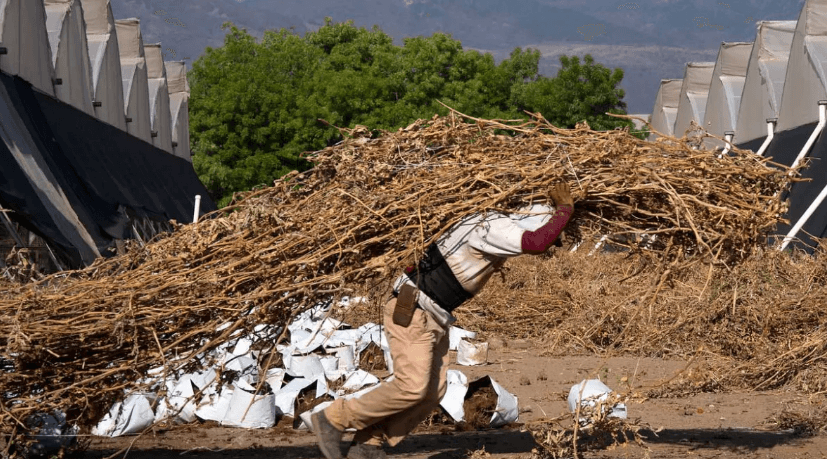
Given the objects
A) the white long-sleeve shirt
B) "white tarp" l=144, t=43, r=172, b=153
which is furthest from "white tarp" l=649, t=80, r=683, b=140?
the white long-sleeve shirt

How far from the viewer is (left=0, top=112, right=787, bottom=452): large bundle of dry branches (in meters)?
5.25

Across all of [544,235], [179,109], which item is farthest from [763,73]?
[544,235]

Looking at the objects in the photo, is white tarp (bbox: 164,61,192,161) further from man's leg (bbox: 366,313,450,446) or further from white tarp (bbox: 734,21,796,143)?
man's leg (bbox: 366,313,450,446)

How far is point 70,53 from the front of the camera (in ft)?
65.9

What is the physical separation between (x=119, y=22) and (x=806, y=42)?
19.6 meters

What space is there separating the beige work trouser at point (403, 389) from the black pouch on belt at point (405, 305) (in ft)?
0.11

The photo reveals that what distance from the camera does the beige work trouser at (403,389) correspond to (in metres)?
5.16

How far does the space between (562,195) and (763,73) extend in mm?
20144

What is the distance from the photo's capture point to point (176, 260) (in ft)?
17.7

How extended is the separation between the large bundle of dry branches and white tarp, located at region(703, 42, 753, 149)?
929 inches

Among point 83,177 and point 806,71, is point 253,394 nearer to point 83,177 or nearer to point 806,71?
point 83,177

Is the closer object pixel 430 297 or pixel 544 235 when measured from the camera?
pixel 544 235

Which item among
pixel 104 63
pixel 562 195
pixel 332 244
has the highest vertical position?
pixel 562 195

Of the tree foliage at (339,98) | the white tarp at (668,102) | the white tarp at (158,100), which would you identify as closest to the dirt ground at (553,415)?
the white tarp at (158,100)
